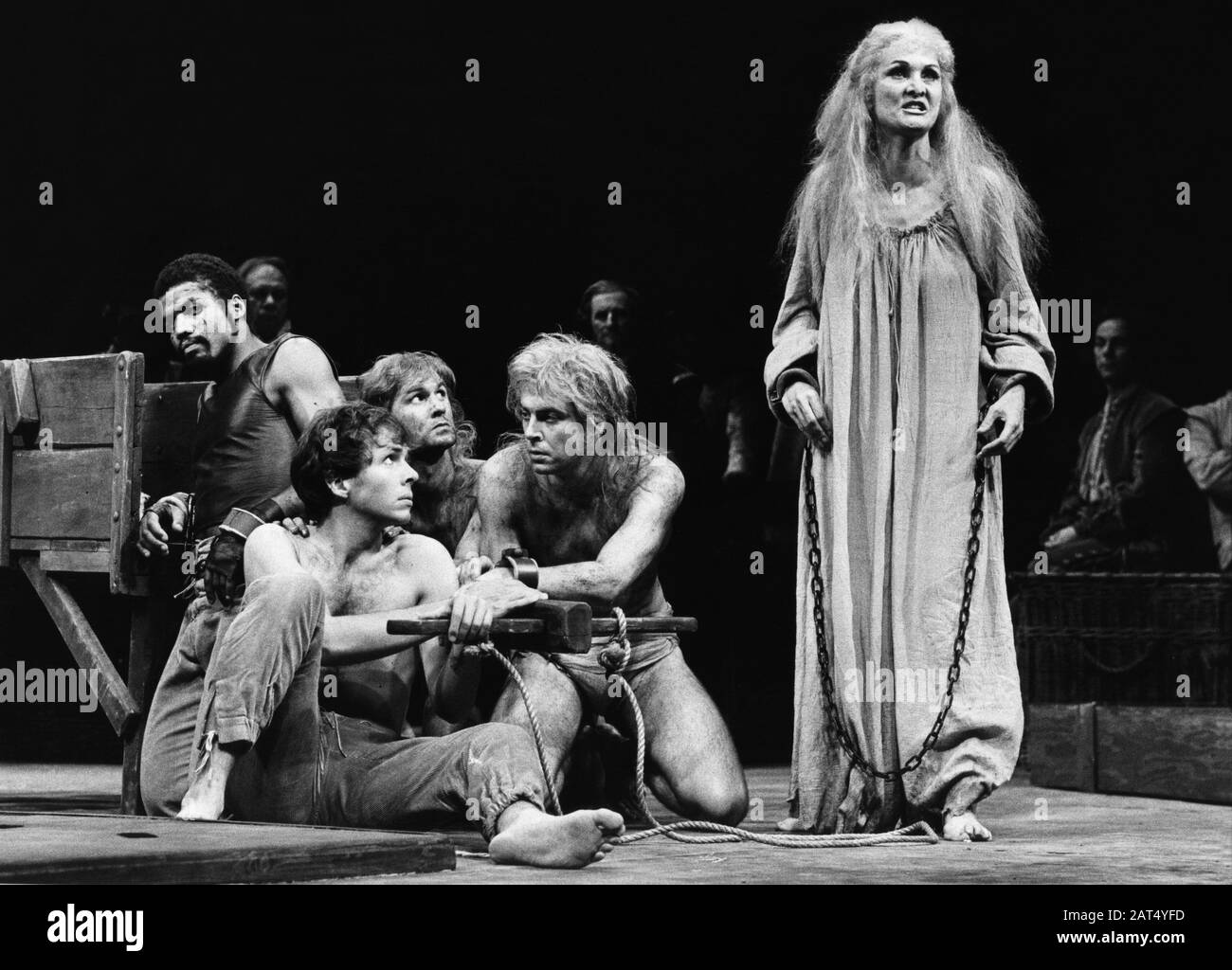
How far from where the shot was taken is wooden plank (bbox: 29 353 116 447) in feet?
21.2

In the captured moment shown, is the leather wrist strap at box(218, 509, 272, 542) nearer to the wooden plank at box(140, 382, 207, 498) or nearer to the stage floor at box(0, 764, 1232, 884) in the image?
the wooden plank at box(140, 382, 207, 498)

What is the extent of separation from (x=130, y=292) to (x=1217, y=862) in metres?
5.65

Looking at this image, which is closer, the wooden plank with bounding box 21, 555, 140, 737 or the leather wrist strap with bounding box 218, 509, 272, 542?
the leather wrist strap with bounding box 218, 509, 272, 542

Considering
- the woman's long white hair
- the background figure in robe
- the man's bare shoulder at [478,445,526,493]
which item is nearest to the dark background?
the background figure in robe

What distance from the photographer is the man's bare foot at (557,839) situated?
15.6ft

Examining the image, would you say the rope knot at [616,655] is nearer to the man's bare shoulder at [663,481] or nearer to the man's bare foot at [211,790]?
the man's bare shoulder at [663,481]

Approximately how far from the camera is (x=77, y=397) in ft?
21.5

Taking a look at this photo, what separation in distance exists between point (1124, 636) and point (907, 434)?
274 cm

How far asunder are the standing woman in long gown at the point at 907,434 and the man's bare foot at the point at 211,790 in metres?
1.75

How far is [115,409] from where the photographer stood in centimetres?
641

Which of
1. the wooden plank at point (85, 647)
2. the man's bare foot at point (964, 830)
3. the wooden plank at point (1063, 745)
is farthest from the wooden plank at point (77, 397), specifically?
the wooden plank at point (1063, 745)

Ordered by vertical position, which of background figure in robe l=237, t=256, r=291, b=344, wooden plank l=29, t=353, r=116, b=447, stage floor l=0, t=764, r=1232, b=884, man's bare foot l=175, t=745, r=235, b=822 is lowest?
stage floor l=0, t=764, r=1232, b=884

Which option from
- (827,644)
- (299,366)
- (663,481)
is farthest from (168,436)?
(827,644)

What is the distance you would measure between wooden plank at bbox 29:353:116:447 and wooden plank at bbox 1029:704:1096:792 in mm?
3471
